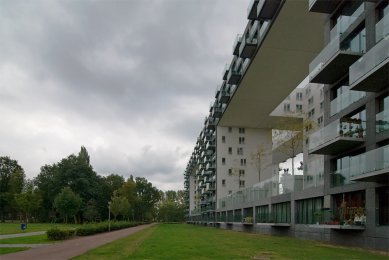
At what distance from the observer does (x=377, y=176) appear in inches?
856

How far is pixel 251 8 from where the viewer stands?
39625 mm

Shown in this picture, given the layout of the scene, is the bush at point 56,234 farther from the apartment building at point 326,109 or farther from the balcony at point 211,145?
the balcony at point 211,145

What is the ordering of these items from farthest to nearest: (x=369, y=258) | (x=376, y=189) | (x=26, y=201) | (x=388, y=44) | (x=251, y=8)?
(x=26, y=201) < (x=251, y=8) < (x=376, y=189) < (x=388, y=44) < (x=369, y=258)

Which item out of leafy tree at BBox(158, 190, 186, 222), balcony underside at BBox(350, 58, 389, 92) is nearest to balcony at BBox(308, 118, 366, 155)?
balcony underside at BBox(350, 58, 389, 92)

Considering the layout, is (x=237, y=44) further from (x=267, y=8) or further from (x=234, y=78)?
(x=267, y=8)

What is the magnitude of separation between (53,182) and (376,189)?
8818 centimetres

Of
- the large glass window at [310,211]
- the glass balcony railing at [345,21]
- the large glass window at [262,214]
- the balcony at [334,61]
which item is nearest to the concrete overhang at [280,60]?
the glass balcony railing at [345,21]

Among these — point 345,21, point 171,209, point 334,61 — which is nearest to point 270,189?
point 334,61

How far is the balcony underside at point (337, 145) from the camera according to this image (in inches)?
999

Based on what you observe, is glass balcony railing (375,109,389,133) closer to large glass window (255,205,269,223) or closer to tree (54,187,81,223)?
large glass window (255,205,269,223)

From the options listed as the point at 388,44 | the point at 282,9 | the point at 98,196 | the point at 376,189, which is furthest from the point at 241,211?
the point at 98,196

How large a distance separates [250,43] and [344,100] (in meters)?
16.3

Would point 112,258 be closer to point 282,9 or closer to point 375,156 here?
point 375,156

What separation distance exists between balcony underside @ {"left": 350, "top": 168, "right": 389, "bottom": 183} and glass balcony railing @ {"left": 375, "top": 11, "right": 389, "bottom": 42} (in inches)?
265
